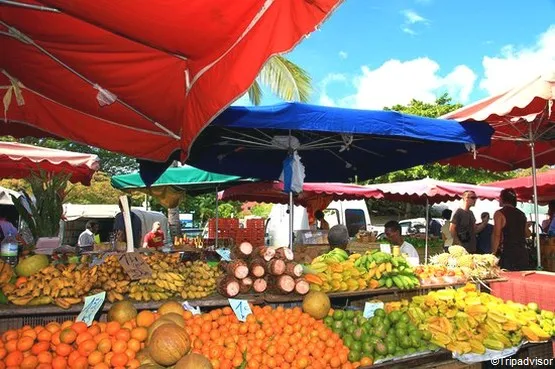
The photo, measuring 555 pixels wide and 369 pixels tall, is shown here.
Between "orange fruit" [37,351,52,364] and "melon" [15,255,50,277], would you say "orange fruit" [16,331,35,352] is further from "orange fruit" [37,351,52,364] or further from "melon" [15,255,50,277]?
"melon" [15,255,50,277]

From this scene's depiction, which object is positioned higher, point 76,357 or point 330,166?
point 330,166

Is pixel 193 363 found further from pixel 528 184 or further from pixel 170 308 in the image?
pixel 528 184

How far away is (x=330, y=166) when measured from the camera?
24.8ft

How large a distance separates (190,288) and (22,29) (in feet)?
7.87

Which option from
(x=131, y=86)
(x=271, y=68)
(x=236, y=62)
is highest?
(x=271, y=68)

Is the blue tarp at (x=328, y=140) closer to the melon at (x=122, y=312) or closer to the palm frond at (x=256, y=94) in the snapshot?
the melon at (x=122, y=312)

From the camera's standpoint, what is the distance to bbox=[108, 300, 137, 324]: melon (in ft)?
10.5

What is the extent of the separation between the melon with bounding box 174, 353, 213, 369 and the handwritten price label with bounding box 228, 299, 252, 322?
0.78 metres

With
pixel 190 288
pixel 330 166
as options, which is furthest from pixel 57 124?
pixel 330 166

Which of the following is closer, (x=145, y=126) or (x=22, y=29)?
(x=22, y=29)

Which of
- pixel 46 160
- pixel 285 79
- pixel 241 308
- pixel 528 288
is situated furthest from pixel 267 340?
pixel 285 79

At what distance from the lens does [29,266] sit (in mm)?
3486

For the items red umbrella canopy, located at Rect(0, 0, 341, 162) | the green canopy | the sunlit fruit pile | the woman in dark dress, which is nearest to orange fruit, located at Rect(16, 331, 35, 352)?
red umbrella canopy, located at Rect(0, 0, 341, 162)

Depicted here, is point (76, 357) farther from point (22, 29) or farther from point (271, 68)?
point (271, 68)
